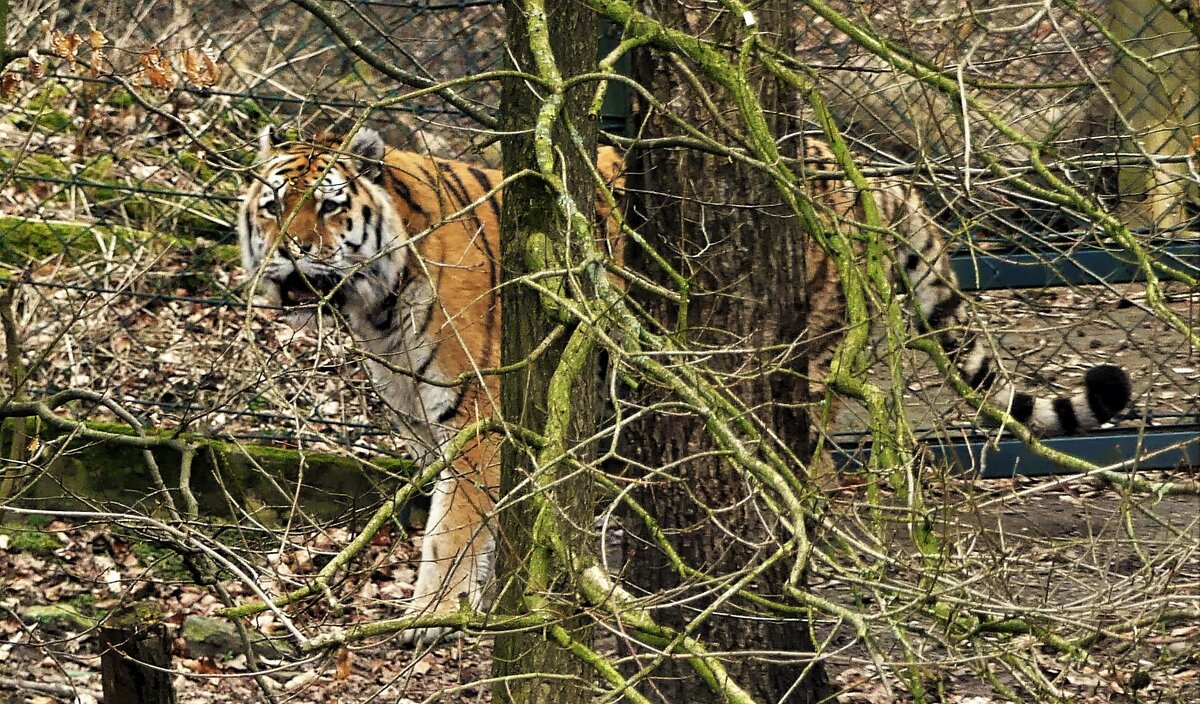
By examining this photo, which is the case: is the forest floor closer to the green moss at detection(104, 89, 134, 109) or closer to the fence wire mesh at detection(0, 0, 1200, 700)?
the fence wire mesh at detection(0, 0, 1200, 700)

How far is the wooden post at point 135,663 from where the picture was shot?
2581 mm

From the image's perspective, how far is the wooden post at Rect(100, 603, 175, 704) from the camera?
2581 mm

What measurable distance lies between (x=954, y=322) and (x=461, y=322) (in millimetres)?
1695

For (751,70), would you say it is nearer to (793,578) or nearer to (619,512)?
(619,512)

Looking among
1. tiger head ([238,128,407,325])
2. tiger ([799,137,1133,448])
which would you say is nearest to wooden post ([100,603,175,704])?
tiger head ([238,128,407,325])

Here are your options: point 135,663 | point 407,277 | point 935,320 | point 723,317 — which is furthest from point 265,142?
point 935,320

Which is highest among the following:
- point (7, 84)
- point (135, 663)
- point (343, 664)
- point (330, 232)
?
point (7, 84)

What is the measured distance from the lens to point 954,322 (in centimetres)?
476

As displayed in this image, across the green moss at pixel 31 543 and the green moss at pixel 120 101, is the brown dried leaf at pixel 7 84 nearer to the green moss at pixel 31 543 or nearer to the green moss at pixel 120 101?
the green moss at pixel 31 543

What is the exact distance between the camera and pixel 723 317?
10.9 ft

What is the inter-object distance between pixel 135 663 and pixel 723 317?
60.6 inches

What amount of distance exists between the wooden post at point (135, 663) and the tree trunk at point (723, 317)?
42.7 inches

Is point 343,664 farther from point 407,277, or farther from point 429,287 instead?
point 407,277

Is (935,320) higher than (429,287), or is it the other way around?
(429,287)
